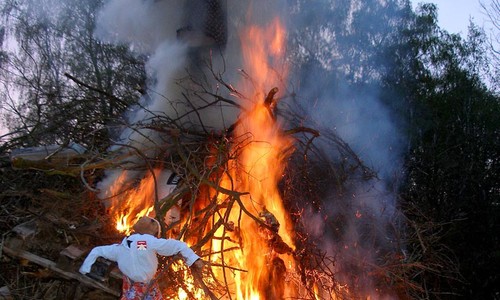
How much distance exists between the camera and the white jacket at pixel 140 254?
3.68 meters

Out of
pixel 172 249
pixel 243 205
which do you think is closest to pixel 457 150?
pixel 243 205

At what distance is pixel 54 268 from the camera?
4.51 m

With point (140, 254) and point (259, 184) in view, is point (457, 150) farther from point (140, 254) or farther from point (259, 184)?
point (140, 254)

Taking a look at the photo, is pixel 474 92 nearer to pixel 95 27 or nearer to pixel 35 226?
pixel 95 27

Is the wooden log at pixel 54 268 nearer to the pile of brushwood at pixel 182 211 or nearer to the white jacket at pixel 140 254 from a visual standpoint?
the pile of brushwood at pixel 182 211

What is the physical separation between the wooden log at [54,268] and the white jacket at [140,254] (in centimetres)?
73

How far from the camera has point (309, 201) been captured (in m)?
5.62

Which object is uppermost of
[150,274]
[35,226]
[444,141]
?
[444,141]

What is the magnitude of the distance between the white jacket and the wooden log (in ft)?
2.40

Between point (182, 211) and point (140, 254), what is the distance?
4.53 feet

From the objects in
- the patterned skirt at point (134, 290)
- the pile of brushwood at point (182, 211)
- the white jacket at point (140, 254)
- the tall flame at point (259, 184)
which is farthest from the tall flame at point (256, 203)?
the white jacket at point (140, 254)

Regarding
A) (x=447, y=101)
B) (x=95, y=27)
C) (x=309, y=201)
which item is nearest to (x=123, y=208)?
(x=309, y=201)

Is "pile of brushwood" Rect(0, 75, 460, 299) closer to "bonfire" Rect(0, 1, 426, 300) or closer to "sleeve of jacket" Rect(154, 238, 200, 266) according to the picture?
"bonfire" Rect(0, 1, 426, 300)

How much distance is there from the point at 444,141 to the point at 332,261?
771 cm
